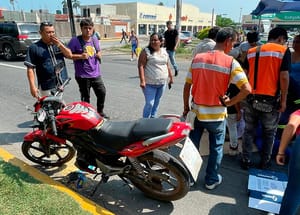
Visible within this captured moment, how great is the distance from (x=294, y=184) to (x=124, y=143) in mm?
1394

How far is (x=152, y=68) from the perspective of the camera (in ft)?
13.9

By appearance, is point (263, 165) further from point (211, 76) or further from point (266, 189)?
point (211, 76)

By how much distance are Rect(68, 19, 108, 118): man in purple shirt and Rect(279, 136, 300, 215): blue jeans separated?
3135mm

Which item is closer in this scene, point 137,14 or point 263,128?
point 263,128

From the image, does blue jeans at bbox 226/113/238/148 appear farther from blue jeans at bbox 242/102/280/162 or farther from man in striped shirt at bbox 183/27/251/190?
man in striped shirt at bbox 183/27/251/190

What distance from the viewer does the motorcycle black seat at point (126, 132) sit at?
2.47m

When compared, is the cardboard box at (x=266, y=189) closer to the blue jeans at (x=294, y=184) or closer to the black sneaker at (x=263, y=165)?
the black sneaker at (x=263, y=165)

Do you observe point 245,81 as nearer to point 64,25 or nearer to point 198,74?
point 198,74

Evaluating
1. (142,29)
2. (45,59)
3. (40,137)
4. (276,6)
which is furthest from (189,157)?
(142,29)

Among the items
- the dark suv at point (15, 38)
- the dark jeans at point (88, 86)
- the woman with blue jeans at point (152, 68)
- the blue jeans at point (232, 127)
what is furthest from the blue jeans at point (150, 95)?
the dark suv at point (15, 38)

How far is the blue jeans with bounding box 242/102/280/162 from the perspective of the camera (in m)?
3.13

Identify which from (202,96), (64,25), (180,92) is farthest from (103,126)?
(64,25)

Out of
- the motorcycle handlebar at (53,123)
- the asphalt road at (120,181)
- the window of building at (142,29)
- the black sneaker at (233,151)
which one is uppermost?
the motorcycle handlebar at (53,123)

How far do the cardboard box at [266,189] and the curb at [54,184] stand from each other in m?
1.46
